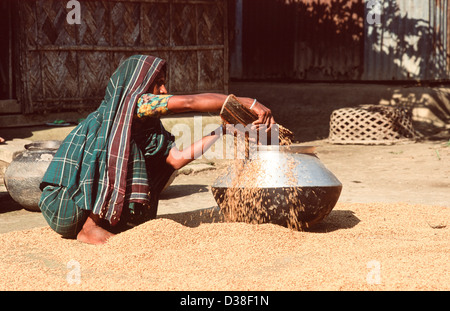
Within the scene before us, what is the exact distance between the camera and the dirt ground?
11.5 feet

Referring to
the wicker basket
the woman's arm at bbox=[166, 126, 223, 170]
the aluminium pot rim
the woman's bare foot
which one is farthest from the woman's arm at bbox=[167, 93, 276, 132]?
A: the wicker basket

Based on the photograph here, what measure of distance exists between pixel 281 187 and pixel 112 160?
46.0 inches

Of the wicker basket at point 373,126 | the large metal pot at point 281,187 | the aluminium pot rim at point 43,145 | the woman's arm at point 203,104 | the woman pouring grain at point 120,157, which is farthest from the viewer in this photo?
the wicker basket at point 373,126

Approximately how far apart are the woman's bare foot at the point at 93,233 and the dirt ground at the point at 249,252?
0.23 feet

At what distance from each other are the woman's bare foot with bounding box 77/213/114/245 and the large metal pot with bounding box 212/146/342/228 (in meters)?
0.87

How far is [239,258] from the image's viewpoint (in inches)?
157

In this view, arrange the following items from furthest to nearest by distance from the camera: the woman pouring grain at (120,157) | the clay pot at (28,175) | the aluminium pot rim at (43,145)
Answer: the aluminium pot rim at (43,145) → the clay pot at (28,175) → the woman pouring grain at (120,157)

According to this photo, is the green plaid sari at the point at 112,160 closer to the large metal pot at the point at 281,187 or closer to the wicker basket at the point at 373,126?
the large metal pot at the point at 281,187

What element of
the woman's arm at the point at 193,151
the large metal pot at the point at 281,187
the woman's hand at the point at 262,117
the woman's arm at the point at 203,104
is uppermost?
the woman's arm at the point at 203,104

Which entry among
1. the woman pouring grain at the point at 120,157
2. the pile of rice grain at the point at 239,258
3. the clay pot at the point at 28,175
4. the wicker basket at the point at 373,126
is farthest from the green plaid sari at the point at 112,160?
the wicker basket at the point at 373,126

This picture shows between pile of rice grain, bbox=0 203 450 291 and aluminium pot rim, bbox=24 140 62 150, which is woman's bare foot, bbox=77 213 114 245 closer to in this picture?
pile of rice grain, bbox=0 203 450 291

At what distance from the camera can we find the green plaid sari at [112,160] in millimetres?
4340

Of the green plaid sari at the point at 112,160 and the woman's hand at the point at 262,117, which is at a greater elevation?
the woman's hand at the point at 262,117
